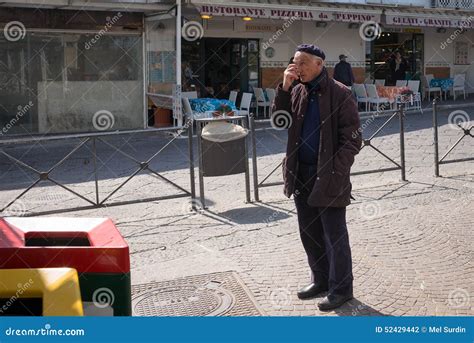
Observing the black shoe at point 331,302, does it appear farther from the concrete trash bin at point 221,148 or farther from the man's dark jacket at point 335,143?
the concrete trash bin at point 221,148

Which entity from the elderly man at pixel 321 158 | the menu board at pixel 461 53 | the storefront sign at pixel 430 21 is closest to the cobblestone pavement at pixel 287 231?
the elderly man at pixel 321 158

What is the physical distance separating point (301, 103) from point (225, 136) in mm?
3465

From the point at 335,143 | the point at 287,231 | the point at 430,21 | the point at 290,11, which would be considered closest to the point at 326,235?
the point at 335,143

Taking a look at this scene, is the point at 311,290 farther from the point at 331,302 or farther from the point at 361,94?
the point at 361,94

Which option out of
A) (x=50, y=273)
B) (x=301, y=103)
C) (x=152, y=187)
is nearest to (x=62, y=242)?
(x=50, y=273)

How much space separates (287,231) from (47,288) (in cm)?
484

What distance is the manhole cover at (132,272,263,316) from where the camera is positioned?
506 cm

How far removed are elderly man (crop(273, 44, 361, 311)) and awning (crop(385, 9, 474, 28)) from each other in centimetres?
1708

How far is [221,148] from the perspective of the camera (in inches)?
325

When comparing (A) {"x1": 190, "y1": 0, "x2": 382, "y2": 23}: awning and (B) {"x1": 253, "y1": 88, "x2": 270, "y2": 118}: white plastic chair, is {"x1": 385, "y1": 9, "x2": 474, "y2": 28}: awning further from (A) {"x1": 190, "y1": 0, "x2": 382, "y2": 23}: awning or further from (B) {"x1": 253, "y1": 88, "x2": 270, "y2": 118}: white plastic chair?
(B) {"x1": 253, "y1": 88, "x2": 270, "y2": 118}: white plastic chair

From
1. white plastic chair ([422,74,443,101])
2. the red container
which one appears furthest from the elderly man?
white plastic chair ([422,74,443,101])

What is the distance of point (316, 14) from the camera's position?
1903cm

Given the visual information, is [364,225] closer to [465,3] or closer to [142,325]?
[142,325]

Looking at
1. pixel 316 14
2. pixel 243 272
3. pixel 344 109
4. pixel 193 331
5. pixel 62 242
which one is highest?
pixel 316 14
